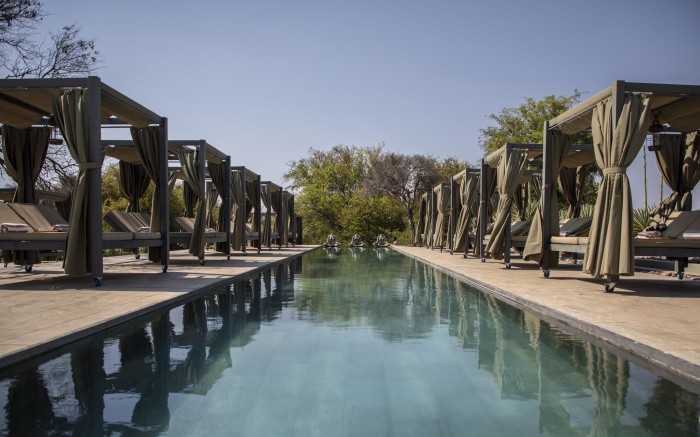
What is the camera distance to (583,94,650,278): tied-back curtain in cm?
621

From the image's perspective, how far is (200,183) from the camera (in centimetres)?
1128

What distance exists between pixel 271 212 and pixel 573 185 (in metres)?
12.9

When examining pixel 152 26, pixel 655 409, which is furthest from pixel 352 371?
pixel 152 26

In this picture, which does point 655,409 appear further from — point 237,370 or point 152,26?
point 152,26

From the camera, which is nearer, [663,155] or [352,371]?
[352,371]

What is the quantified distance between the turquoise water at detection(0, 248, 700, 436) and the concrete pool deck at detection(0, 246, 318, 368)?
0.56 feet

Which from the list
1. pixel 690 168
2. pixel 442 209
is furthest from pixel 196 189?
pixel 442 209

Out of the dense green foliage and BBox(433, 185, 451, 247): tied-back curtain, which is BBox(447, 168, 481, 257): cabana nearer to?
BBox(433, 185, 451, 247): tied-back curtain

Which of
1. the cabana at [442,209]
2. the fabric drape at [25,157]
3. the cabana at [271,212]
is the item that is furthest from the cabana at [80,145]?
the cabana at [442,209]

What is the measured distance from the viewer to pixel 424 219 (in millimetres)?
24297

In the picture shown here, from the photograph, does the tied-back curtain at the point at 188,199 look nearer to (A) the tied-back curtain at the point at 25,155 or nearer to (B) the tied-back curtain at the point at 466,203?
(A) the tied-back curtain at the point at 25,155

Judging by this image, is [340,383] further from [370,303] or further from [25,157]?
[25,157]

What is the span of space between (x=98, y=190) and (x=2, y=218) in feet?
6.35

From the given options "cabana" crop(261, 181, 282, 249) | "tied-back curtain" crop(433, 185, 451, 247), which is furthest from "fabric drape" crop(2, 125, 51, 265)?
"tied-back curtain" crop(433, 185, 451, 247)
